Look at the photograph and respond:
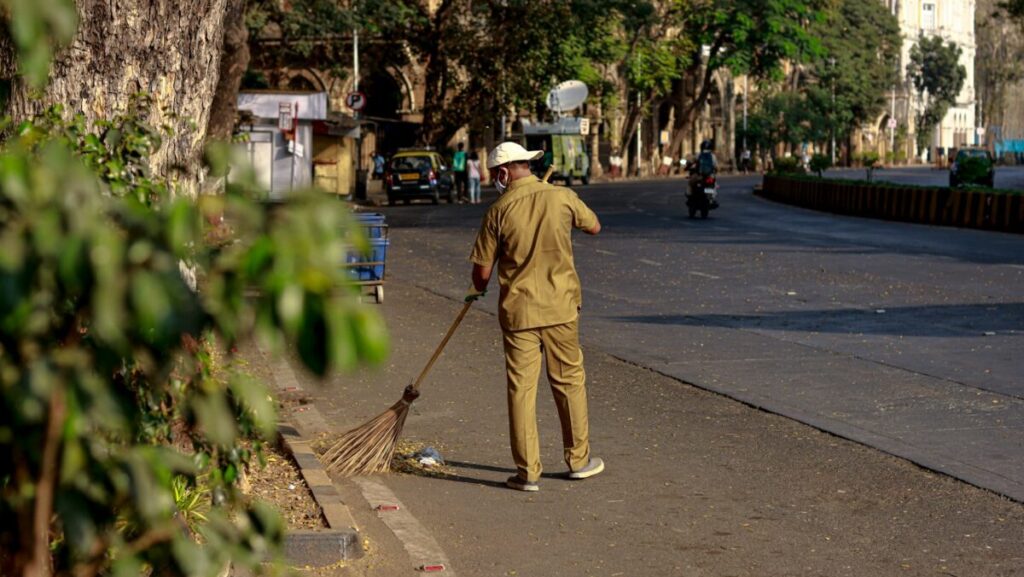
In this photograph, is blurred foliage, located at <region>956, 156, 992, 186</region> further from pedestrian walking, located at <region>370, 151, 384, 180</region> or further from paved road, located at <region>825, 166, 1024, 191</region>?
pedestrian walking, located at <region>370, 151, 384, 180</region>

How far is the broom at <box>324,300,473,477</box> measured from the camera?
8289 mm

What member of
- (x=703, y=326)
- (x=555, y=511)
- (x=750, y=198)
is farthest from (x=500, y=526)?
(x=750, y=198)

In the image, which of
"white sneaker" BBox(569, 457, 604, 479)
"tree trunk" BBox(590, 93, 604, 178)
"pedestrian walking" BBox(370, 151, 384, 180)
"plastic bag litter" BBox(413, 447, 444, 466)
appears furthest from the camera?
"tree trunk" BBox(590, 93, 604, 178)

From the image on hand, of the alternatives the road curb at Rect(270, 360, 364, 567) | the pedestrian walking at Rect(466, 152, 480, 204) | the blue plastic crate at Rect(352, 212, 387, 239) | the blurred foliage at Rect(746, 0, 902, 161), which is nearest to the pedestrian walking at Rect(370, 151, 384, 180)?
the pedestrian walking at Rect(466, 152, 480, 204)

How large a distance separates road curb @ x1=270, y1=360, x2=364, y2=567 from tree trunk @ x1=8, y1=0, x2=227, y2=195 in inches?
55.3

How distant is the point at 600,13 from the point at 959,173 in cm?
1696

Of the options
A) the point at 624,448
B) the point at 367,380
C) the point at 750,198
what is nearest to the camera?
the point at 624,448

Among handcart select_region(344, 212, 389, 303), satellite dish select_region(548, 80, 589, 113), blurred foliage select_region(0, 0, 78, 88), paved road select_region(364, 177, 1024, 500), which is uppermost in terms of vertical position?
satellite dish select_region(548, 80, 589, 113)

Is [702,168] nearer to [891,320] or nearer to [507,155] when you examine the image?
[891,320]

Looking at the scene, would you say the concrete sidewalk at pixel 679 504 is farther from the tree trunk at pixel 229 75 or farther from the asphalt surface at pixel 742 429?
the tree trunk at pixel 229 75

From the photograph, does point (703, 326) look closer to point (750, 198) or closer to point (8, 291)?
point (8, 291)

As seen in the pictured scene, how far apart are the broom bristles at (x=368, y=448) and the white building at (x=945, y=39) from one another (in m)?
121

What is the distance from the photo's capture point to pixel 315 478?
772cm

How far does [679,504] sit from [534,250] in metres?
1.39
